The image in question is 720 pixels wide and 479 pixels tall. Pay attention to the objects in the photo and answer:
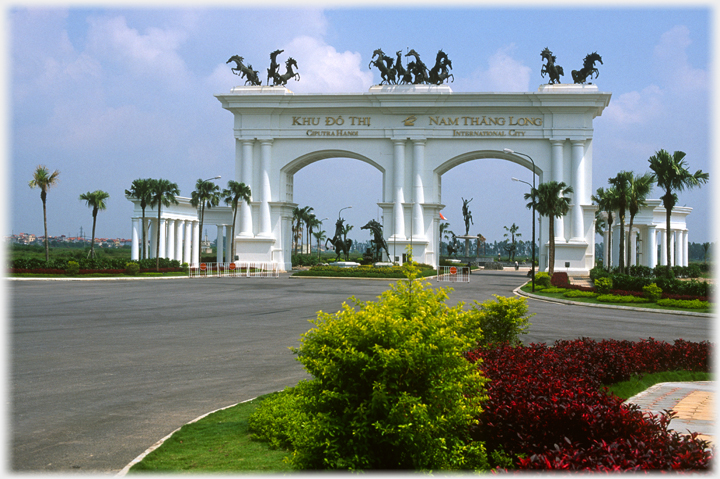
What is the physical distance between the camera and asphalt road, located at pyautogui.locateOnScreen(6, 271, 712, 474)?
809 centimetres

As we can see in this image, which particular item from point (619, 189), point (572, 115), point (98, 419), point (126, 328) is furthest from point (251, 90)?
point (98, 419)

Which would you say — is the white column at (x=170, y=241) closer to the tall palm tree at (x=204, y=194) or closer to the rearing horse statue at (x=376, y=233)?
the tall palm tree at (x=204, y=194)

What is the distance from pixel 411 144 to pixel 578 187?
15.8 metres

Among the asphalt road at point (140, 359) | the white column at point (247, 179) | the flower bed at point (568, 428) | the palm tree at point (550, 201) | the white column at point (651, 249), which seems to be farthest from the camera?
the white column at point (651, 249)

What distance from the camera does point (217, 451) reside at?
7.44 metres

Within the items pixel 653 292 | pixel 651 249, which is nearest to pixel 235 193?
pixel 653 292

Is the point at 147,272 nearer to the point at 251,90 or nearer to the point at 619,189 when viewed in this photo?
the point at 251,90

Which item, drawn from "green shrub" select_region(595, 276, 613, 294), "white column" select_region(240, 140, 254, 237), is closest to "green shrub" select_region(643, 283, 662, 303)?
"green shrub" select_region(595, 276, 613, 294)

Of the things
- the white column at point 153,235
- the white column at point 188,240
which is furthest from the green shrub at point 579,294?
the white column at point 188,240

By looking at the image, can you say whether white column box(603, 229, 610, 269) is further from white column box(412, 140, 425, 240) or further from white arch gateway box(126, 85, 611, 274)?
white column box(412, 140, 425, 240)

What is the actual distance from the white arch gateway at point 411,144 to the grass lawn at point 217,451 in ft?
158

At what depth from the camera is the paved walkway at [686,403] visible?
767cm

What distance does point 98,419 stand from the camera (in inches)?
348

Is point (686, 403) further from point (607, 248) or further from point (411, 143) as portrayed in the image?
point (607, 248)
